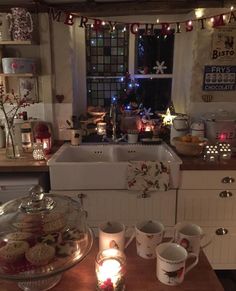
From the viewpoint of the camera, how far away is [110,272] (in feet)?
2.54

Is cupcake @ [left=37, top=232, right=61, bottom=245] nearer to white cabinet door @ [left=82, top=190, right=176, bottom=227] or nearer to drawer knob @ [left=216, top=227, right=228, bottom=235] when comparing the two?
white cabinet door @ [left=82, top=190, right=176, bottom=227]

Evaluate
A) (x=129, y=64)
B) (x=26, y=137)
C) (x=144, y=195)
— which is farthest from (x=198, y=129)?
(x=26, y=137)

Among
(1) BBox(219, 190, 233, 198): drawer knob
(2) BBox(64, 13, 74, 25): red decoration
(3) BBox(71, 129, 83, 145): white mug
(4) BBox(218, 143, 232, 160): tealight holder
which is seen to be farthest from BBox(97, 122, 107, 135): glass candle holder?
(1) BBox(219, 190, 233, 198): drawer knob

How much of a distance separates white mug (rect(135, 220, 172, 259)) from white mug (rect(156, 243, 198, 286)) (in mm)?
48

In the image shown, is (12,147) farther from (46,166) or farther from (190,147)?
(190,147)

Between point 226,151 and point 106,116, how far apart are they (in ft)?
3.51

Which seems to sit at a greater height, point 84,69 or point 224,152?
point 84,69

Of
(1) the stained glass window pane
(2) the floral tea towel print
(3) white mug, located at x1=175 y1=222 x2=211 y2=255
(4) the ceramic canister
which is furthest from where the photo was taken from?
(1) the stained glass window pane

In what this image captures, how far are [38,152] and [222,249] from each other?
1.45 meters

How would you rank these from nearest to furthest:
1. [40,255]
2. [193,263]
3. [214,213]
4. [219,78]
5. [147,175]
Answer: [40,255] → [193,263] → [147,175] → [214,213] → [219,78]

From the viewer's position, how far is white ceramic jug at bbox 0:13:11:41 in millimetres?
1980

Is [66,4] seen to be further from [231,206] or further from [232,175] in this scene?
[231,206]

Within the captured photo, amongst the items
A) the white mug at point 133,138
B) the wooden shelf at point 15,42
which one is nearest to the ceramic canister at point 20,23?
the wooden shelf at point 15,42

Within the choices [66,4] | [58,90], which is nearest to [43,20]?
[66,4]
